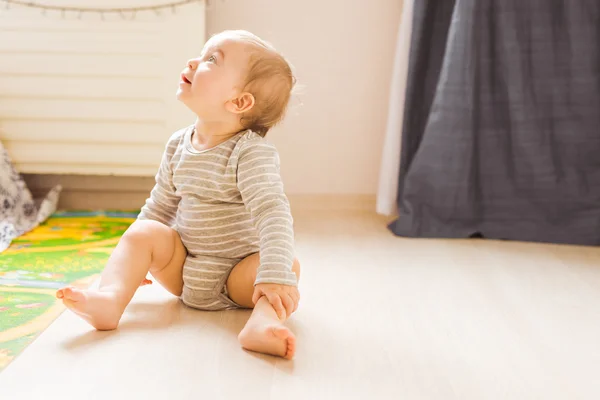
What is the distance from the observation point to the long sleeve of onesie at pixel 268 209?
1.05 meters

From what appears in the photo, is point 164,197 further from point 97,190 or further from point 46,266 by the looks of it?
point 97,190

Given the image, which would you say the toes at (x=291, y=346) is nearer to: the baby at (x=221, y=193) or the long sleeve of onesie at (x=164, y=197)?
the baby at (x=221, y=193)

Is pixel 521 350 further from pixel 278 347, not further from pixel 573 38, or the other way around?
pixel 573 38

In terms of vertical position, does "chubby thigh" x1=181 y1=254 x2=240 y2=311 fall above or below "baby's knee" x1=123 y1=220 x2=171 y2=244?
below

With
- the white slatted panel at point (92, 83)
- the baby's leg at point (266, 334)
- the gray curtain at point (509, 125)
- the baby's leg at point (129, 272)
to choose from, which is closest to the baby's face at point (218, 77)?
the baby's leg at point (129, 272)

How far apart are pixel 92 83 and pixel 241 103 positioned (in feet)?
2.70

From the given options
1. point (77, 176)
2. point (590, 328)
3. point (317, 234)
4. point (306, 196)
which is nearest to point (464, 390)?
point (590, 328)

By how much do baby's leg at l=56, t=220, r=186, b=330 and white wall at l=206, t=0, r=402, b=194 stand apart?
955 millimetres

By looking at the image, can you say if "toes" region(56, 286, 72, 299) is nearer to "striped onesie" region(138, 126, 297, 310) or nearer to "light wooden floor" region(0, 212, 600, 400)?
"light wooden floor" region(0, 212, 600, 400)

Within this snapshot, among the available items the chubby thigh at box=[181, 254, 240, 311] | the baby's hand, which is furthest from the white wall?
the baby's hand

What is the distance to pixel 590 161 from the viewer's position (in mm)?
1832

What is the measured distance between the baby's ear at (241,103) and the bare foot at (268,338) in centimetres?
36

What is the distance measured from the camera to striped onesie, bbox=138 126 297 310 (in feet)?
3.69

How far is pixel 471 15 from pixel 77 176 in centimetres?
120
